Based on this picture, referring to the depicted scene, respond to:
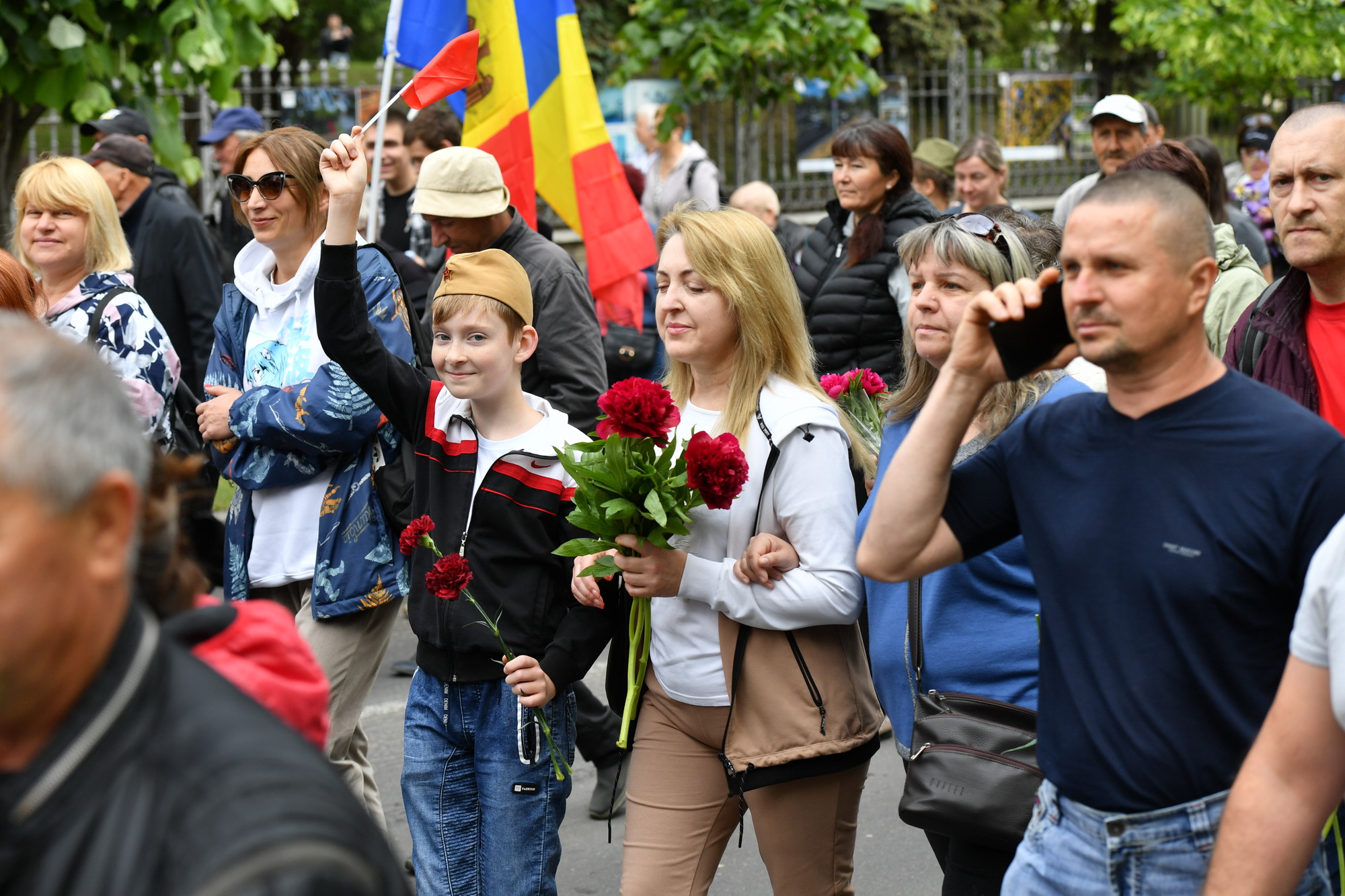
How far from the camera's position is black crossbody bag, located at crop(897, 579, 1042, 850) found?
273cm

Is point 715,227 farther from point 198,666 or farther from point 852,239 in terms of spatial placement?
point 852,239

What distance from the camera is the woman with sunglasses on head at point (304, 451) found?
392 centimetres

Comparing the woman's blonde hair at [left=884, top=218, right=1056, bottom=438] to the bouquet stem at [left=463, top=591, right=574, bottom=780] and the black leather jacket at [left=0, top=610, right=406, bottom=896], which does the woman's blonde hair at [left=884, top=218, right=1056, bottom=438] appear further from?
the black leather jacket at [left=0, top=610, right=406, bottom=896]

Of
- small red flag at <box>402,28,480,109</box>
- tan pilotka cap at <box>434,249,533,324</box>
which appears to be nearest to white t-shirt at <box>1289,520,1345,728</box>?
tan pilotka cap at <box>434,249,533,324</box>

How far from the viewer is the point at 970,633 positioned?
2.96 metres

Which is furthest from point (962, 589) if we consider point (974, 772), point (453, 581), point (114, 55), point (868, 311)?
point (114, 55)

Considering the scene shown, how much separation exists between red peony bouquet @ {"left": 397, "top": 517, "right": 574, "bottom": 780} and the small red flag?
212 cm

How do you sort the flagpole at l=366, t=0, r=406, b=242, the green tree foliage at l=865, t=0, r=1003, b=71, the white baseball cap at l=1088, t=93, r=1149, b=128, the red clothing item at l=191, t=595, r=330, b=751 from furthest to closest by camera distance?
the green tree foliage at l=865, t=0, r=1003, b=71 < the white baseball cap at l=1088, t=93, r=1149, b=128 < the flagpole at l=366, t=0, r=406, b=242 < the red clothing item at l=191, t=595, r=330, b=751

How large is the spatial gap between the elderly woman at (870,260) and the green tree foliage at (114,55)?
3992 millimetres

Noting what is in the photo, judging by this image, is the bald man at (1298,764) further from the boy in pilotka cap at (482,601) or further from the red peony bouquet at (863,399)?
the red peony bouquet at (863,399)

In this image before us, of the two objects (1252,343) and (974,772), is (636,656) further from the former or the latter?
(1252,343)

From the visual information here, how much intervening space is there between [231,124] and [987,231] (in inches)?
272

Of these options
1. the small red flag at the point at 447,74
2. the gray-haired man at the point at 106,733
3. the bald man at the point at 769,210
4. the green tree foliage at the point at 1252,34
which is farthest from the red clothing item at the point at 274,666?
the green tree foliage at the point at 1252,34

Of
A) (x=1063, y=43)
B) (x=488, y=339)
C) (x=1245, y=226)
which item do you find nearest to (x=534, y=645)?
(x=488, y=339)
